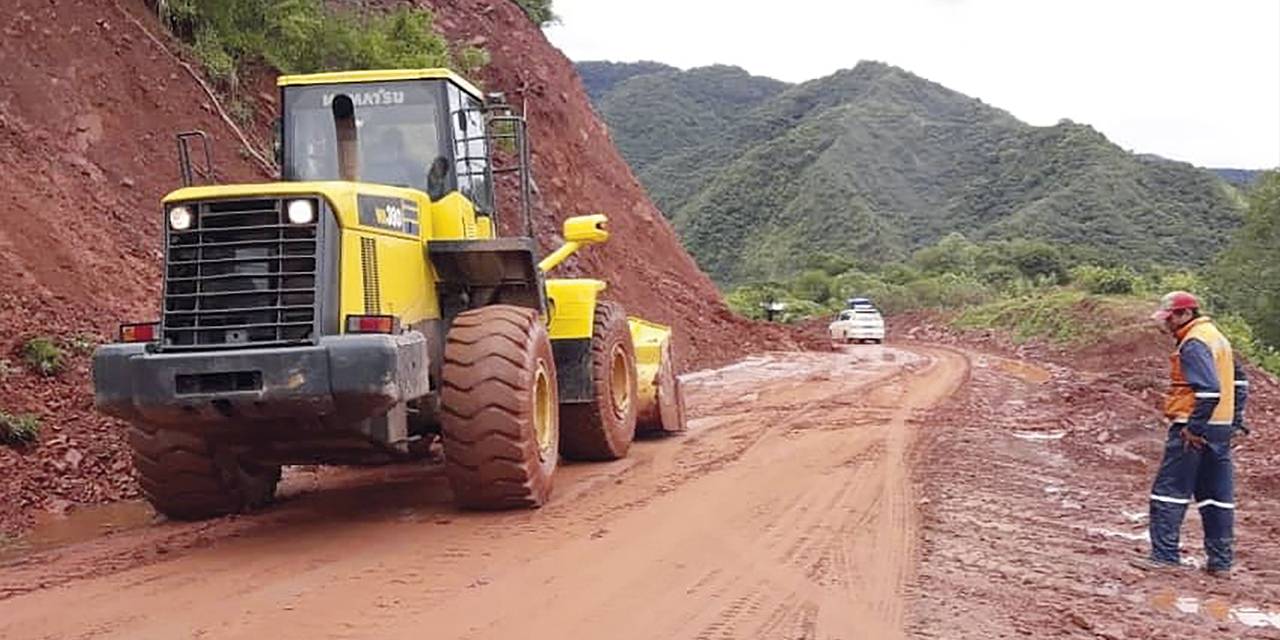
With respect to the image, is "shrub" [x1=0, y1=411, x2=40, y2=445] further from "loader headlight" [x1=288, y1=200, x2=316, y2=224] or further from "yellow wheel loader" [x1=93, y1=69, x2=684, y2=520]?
"loader headlight" [x1=288, y1=200, x2=316, y2=224]

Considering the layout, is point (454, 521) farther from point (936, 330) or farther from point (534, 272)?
point (936, 330)

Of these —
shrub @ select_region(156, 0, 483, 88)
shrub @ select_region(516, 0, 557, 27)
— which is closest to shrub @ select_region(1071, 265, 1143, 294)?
shrub @ select_region(516, 0, 557, 27)

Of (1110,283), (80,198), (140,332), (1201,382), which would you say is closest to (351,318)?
(140,332)

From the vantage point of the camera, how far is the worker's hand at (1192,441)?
7.76 m

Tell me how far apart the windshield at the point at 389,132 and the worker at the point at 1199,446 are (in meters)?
5.03

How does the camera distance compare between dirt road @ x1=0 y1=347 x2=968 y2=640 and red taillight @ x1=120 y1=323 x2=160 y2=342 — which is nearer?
dirt road @ x1=0 y1=347 x2=968 y2=640

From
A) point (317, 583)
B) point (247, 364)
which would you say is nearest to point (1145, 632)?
point (317, 583)

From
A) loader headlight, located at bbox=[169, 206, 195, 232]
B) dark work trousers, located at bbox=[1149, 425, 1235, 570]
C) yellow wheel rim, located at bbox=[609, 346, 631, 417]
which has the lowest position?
dark work trousers, located at bbox=[1149, 425, 1235, 570]

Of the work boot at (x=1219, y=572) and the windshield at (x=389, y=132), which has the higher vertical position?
the windshield at (x=389, y=132)

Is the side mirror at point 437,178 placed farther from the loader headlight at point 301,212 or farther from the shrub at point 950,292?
the shrub at point 950,292

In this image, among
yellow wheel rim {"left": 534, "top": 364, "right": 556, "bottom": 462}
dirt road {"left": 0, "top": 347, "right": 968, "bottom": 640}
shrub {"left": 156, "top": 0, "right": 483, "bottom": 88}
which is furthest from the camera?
shrub {"left": 156, "top": 0, "right": 483, "bottom": 88}

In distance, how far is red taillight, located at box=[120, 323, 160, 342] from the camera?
7539mm

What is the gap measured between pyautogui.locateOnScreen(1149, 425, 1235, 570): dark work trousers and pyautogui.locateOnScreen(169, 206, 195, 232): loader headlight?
5917 mm

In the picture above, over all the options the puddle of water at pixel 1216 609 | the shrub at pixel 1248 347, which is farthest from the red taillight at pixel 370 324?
the shrub at pixel 1248 347
